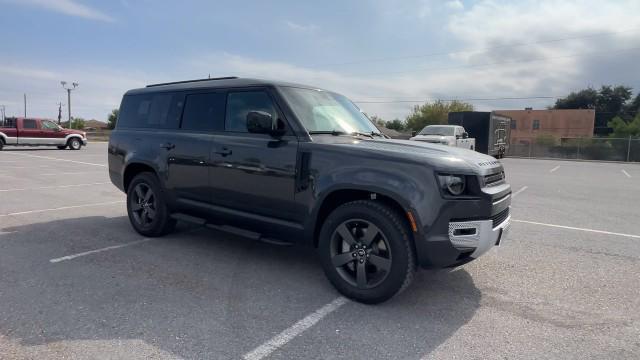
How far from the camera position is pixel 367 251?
146 inches

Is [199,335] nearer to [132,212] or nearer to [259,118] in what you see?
[259,118]

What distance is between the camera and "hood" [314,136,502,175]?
3.49 m

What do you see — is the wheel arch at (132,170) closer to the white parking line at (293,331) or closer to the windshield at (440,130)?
the white parking line at (293,331)

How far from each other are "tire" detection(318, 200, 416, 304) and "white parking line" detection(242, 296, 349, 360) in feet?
0.60

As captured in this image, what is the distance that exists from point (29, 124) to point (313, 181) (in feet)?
86.5

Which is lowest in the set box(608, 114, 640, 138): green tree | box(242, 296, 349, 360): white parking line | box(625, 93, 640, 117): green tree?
box(242, 296, 349, 360): white parking line

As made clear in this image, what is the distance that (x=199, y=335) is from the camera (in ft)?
10.3

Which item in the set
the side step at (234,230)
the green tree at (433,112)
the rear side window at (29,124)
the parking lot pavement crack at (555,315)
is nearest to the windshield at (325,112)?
the side step at (234,230)

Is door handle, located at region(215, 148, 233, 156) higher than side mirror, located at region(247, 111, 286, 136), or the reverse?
side mirror, located at region(247, 111, 286, 136)

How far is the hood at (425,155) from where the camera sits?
11.4 ft

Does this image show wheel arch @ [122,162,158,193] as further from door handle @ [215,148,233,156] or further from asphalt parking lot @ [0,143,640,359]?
door handle @ [215,148,233,156]

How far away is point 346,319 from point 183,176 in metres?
2.76

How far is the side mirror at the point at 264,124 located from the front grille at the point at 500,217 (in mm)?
2058

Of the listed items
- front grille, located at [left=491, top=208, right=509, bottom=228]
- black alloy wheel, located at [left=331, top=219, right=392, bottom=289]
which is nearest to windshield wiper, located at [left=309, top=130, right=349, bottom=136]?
black alloy wheel, located at [left=331, top=219, right=392, bottom=289]
